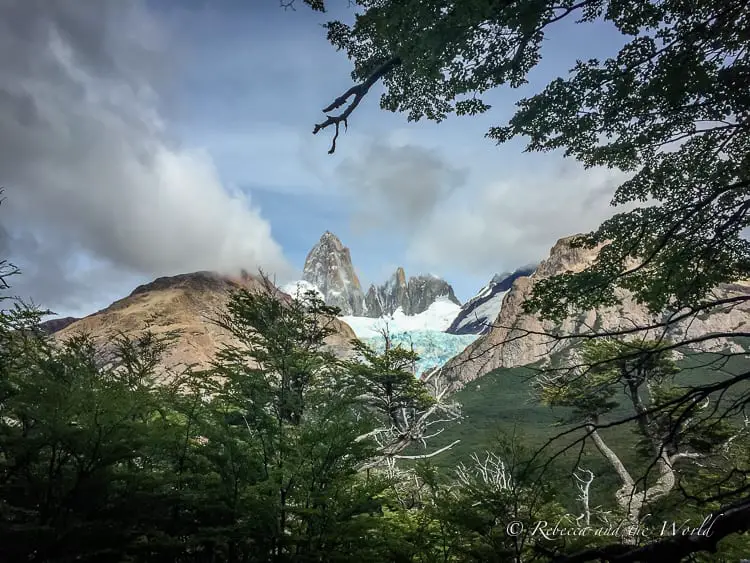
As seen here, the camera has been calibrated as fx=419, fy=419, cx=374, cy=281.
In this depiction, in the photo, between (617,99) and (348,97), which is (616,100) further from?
(348,97)

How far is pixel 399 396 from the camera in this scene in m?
17.2

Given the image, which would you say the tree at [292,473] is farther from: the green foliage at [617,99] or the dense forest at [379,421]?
the green foliage at [617,99]

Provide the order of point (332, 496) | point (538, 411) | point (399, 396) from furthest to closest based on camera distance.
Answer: point (538, 411) < point (399, 396) < point (332, 496)

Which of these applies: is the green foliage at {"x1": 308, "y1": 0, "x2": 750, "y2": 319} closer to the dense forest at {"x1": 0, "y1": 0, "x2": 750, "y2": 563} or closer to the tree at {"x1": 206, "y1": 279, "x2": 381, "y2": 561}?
the dense forest at {"x1": 0, "y1": 0, "x2": 750, "y2": 563}

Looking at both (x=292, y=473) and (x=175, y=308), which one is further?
(x=175, y=308)

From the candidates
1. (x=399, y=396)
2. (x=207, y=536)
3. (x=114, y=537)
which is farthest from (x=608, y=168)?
(x=399, y=396)


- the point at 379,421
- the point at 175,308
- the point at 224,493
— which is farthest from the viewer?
the point at 175,308

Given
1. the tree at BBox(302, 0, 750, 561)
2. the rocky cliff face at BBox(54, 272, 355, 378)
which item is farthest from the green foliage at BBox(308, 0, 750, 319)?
the rocky cliff face at BBox(54, 272, 355, 378)

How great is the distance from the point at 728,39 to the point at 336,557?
23.8 ft

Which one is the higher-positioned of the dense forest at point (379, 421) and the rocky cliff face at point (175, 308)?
the rocky cliff face at point (175, 308)

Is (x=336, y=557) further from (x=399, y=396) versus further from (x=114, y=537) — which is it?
(x=399, y=396)

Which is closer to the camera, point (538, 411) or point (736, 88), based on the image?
point (736, 88)

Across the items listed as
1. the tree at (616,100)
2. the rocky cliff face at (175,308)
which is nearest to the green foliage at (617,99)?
the tree at (616,100)

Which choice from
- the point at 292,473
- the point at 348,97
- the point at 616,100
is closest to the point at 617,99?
the point at 616,100
